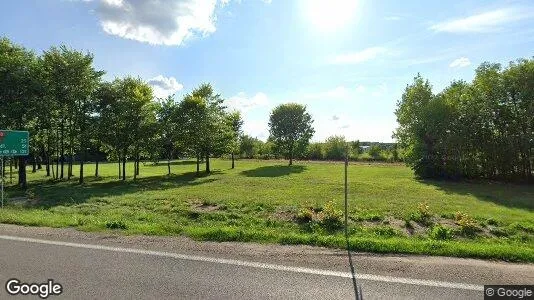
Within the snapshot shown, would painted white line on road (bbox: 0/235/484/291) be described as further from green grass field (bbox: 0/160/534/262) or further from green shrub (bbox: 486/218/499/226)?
green shrub (bbox: 486/218/499/226)

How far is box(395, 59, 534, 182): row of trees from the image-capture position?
102ft

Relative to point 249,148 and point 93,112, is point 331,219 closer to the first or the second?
point 93,112

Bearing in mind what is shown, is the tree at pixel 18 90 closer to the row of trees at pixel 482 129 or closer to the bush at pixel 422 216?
the bush at pixel 422 216

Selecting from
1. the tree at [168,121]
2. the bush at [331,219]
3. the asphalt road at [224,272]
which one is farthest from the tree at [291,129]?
the asphalt road at [224,272]

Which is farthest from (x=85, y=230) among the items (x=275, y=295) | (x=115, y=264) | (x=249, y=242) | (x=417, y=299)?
(x=417, y=299)

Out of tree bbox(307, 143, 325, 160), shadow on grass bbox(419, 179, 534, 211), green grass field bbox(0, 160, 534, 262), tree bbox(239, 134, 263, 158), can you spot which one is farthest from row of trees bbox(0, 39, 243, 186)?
tree bbox(239, 134, 263, 158)

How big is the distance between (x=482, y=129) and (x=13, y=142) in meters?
32.6

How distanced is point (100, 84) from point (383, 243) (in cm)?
3291

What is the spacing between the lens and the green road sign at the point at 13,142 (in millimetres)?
16531

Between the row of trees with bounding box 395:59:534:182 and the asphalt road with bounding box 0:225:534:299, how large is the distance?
2777cm

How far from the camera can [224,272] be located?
22.7ft

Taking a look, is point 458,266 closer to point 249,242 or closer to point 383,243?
point 383,243

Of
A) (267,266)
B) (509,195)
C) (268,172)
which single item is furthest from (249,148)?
(267,266)

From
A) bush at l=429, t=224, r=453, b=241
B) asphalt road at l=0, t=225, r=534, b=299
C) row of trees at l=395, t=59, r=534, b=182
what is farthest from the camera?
row of trees at l=395, t=59, r=534, b=182
